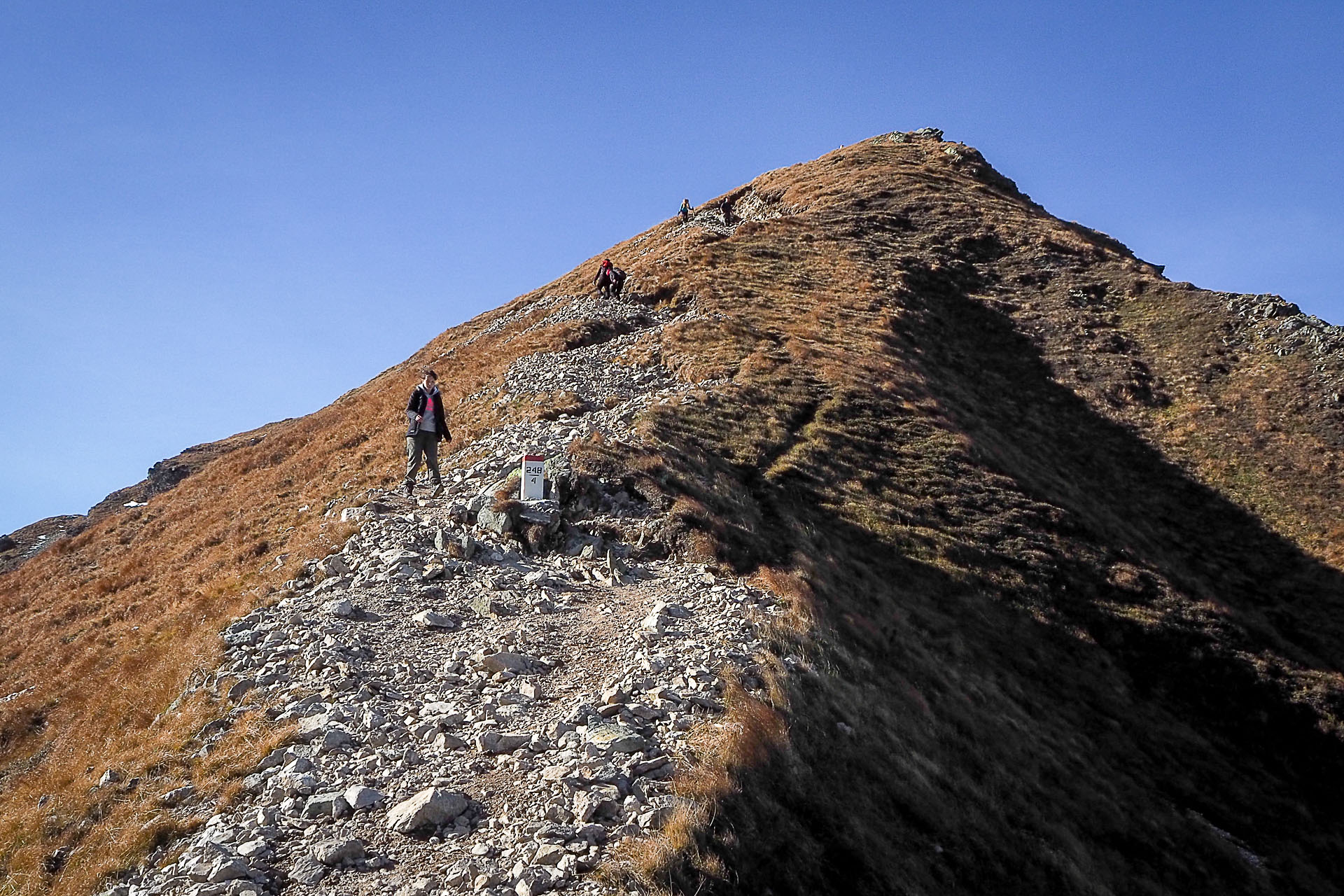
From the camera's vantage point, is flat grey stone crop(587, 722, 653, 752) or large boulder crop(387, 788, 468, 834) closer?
large boulder crop(387, 788, 468, 834)

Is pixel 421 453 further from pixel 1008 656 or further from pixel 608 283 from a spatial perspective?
pixel 608 283

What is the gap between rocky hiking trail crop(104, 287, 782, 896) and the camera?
8.41 meters

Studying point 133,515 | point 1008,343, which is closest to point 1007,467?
point 1008,343

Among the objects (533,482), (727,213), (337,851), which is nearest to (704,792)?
(337,851)

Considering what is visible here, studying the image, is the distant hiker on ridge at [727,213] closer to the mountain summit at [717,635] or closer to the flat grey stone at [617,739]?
the mountain summit at [717,635]

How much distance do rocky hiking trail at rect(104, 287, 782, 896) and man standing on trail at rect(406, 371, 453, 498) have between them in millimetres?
724

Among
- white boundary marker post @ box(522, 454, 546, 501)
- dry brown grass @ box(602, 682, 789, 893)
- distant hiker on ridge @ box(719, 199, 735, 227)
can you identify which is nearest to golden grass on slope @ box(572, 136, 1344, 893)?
dry brown grass @ box(602, 682, 789, 893)

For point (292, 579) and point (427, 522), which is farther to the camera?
point (427, 522)

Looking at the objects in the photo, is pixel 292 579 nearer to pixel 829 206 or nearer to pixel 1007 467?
→ pixel 1007 467

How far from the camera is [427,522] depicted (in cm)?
1777

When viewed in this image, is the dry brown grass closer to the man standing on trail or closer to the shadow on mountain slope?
the shadow on mountain slope

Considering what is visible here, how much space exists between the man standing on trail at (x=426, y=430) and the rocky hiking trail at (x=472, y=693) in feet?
2.38

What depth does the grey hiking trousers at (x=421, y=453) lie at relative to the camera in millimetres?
20062

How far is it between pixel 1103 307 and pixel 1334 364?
11.9 metres
